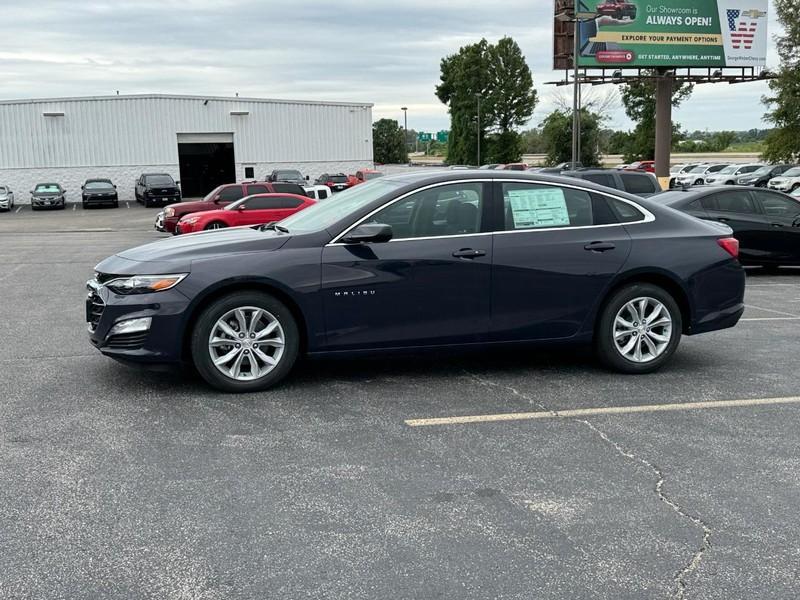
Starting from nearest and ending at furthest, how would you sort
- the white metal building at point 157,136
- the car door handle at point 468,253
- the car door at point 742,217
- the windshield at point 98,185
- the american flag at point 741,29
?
1. the car door handle at point 468,253
2. the car door at point 742,217
3. the windshield at point 98,185
4. the american flag at point 741,29
5. the white metal building at point 157,136

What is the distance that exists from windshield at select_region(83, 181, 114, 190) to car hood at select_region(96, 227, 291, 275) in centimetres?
3995

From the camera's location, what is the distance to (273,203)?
22125 millimetres

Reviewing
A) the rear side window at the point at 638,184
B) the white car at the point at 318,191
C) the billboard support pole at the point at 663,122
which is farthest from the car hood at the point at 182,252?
the billboard support pole at the point at 663,122

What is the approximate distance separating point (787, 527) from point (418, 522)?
5.52ft

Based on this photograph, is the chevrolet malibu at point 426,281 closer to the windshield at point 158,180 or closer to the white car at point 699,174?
the windshield at point 158,180

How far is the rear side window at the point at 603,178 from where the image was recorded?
1762 centimetres

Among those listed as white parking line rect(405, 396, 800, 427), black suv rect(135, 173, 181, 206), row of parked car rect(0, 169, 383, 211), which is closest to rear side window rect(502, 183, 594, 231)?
white parking line rect(405, 396, 800, 427)

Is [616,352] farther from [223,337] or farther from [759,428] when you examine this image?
[223,337]

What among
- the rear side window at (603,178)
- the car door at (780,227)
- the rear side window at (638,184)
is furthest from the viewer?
the rear side window at (638,184)

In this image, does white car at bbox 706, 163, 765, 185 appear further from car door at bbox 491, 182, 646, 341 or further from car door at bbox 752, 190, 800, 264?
car door at bbox 491, 182, 646, 341

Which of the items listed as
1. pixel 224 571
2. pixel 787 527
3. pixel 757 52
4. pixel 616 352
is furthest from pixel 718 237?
pixel 757 52

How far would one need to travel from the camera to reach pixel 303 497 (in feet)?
13.4

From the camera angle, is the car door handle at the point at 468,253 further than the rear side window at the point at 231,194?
No

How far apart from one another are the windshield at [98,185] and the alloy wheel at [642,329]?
135 feet
